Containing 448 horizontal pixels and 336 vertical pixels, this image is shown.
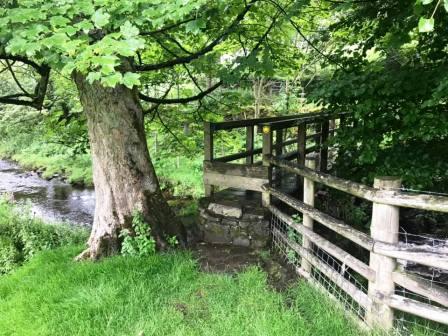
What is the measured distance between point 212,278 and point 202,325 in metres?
0.84

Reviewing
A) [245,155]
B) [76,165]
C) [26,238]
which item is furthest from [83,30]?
[76,165]

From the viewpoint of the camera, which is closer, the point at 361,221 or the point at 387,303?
the point at 387,303

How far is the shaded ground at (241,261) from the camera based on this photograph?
4.21 metres

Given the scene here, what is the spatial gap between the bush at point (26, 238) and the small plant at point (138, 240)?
2056 millimetres

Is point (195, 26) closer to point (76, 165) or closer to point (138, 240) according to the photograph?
point (138, 240)

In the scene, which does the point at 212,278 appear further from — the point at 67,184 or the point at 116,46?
the point at 67,184

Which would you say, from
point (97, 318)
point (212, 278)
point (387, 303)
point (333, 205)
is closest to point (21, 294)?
point (97, 318)

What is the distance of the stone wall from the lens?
200 inches

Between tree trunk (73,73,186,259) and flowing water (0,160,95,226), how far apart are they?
16.2ft

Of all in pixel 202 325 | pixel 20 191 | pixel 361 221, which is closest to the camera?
pixel 202 325

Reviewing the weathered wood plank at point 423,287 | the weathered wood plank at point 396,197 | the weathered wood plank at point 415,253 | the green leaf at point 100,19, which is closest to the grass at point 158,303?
the weathered wood plank at point 423,287

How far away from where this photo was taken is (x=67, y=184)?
15133 millimetres

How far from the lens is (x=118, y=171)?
4.93 m

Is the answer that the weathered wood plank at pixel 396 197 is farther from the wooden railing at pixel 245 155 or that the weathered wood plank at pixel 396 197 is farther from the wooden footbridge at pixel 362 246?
the wooden railing at pixel 245 155
